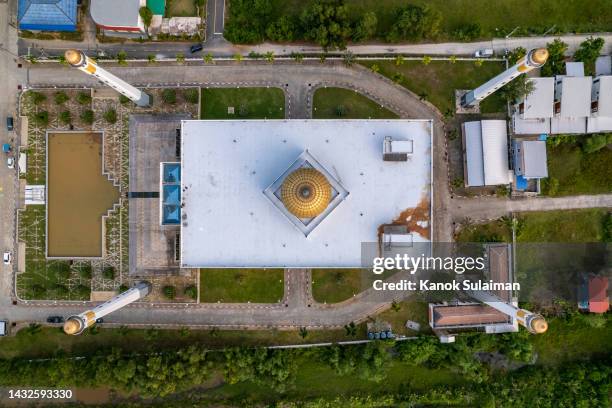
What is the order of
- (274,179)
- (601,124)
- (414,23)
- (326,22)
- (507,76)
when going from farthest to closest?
(601,124), (414,23), (326,22), (274,179), (507,76)

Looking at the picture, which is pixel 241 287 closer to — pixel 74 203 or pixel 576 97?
pixel 74 203

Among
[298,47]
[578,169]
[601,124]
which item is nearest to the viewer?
[601,124]

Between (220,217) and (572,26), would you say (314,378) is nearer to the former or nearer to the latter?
(220,217)

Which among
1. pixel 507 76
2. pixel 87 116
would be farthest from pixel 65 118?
pixel 507 76

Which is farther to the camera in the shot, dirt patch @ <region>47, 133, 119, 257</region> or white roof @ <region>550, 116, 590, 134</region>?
dirt patch @ <region>47, 133, 119, 257</region>

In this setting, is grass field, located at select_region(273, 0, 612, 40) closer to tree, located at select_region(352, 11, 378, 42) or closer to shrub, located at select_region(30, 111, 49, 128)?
tree, located at select_region(352, 11, 378, 42)

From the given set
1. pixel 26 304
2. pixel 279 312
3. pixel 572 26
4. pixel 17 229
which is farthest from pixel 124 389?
pixel 572 26

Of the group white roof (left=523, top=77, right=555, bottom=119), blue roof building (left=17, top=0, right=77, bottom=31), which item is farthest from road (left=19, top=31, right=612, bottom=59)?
white roof (left=523, top=77, right=555, bottom=119)
